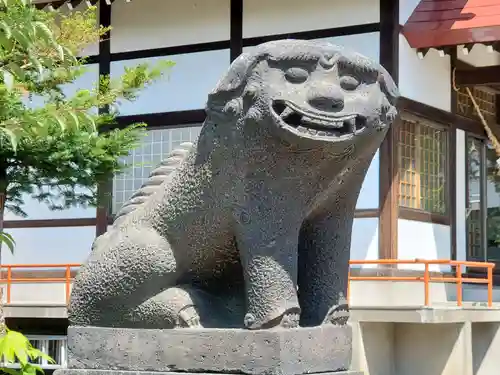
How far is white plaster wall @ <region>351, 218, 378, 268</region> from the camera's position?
34.3 ft

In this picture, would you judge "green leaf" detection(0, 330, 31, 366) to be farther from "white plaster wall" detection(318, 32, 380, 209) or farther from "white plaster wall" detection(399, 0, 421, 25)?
"white plaster wall" detection(399, 0, 421, 25)

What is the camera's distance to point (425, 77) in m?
11.1

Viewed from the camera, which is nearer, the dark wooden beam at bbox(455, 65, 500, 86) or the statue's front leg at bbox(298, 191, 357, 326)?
the statue's front leg at bbox(298, 191, 357, 326)

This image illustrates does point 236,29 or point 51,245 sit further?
point 51,245

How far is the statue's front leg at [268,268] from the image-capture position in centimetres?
309

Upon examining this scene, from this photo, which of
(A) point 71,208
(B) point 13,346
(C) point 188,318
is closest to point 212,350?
(C) point 188,318

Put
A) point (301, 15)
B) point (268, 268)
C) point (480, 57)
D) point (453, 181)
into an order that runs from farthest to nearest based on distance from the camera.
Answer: point (480, 57)
point (453, 181)
point (301, 15)
point (268, 268)

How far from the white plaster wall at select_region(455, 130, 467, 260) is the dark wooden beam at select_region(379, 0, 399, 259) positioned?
1643 millimetres

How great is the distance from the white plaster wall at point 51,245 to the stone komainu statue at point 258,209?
28.8ft

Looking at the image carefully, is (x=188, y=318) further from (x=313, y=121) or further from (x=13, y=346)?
(x=313, y=121)

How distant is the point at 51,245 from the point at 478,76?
6.16 metres

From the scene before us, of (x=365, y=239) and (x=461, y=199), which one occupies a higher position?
(x=461, y=199)

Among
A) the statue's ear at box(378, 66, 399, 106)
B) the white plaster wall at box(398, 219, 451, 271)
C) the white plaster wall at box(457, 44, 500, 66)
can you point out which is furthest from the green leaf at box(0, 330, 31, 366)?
the white plaster wall at box(457, 44, 500, 66)

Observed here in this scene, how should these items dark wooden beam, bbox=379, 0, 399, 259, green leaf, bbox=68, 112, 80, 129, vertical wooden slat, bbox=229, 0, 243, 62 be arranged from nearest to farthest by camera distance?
green leaf, bbox=68, 112, 80, 129 → dark wooden beam, bbox=379, 0, 399, 259 → vertical wooden slat, bbox=229, 0, 243, 62
